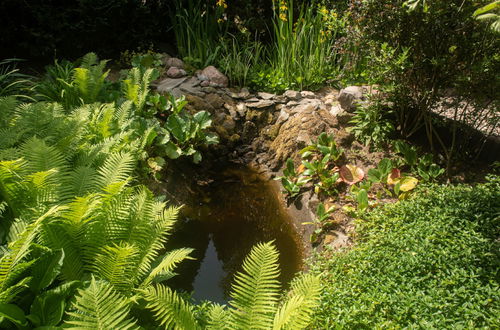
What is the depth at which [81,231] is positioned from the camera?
2.41 meters

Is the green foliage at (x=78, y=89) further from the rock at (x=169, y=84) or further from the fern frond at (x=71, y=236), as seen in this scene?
the fern frond at (x=71, y=236)

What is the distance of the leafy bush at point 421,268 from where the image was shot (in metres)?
2.37

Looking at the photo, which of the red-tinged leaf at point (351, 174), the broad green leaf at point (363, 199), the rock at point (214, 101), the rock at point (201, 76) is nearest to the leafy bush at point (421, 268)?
the broad green leaf at point (363, 199)

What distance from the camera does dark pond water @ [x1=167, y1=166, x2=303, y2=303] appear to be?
3.60 m

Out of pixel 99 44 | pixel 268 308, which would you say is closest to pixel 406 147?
pixel 268 308

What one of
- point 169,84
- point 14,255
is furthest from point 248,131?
point 14,255

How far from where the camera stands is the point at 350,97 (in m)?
4.86

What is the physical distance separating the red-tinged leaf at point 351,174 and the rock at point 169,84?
2.55 meters

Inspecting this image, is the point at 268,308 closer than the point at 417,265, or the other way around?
the point at 268,308

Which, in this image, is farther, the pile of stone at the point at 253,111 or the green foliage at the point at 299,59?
the green foliage at the point at 299,59

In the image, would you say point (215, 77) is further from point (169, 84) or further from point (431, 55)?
point (431, 55)

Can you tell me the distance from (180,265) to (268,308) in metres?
1.78

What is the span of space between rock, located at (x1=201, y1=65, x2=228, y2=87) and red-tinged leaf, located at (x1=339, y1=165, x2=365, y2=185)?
2.41 metres

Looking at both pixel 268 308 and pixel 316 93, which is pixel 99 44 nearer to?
pixel 316 93
